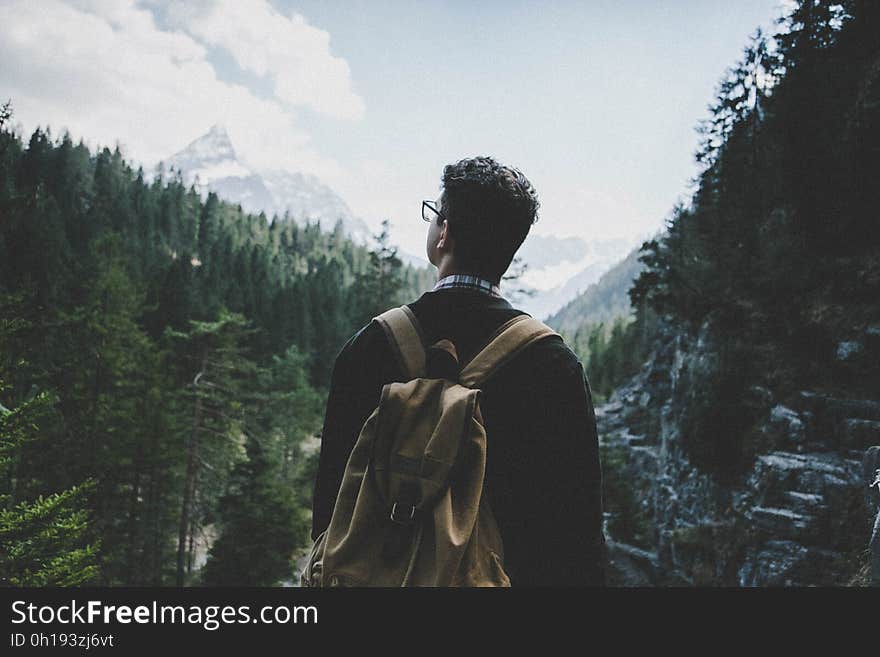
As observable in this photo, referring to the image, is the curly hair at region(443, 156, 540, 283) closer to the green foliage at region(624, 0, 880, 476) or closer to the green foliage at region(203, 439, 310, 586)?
the green foliage at region(624, 0, 880, 476)

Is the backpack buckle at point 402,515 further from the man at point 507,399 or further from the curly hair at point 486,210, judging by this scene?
the curly hair at point 486,210

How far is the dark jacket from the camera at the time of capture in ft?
5.76

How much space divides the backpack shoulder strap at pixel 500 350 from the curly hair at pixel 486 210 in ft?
0.93

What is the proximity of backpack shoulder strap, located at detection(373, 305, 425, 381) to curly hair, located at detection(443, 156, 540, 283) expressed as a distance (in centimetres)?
31

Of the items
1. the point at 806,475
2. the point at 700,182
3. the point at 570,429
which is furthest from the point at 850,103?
the point at 570,429

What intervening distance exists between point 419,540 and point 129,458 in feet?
64.2

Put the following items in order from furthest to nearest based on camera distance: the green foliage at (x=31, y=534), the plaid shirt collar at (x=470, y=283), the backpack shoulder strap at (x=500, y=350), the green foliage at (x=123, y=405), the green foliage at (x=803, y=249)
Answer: the green foliage at (x=803, y=249)
the green foliage at (x=123, y=405)
the green foliage at (x=31, y=534)
the plaid shirt collar at (x=470, y=283)
the backpack shoulder strap at (x=500, y=350)

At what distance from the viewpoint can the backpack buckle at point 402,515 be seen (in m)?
1.71

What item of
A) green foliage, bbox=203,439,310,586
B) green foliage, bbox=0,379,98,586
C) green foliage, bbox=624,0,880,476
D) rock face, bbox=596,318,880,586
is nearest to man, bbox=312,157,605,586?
green foliage, bbox=0,379,98,586

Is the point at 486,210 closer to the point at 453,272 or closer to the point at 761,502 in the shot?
the point at 453,272

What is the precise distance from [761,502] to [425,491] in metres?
12.8

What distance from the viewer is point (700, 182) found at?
24.3 m

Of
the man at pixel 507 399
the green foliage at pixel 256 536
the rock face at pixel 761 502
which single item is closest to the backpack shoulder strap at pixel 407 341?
the man at pixel 507 399

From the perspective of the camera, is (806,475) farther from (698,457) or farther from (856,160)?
(856,160)
